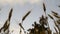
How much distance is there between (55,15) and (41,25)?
1.40 feet

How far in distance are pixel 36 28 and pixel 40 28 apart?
0.10 meters

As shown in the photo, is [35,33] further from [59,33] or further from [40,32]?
[59,33]

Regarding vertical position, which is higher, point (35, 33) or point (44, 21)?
point (44, 21)

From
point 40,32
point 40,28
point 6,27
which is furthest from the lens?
point 40,28

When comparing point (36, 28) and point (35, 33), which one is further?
point (36, 28)

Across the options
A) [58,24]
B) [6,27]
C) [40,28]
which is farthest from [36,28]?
[6,27]

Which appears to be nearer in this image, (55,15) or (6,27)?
(6,27)

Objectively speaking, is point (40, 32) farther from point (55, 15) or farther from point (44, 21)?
point (55, 15)

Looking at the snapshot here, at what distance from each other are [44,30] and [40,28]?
13cm

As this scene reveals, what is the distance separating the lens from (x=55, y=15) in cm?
377

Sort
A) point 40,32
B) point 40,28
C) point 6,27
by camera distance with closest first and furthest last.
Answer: point 6,27, point 40,32, point 40,28

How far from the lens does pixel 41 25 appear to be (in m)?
3.79

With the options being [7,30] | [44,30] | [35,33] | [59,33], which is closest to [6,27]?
[7,30]

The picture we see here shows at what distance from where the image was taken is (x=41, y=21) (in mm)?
3834
